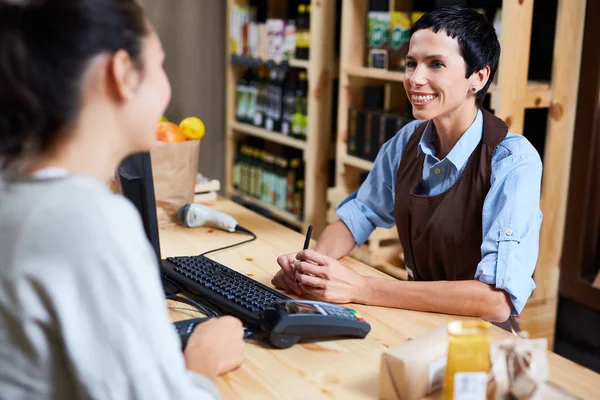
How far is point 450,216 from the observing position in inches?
63.7

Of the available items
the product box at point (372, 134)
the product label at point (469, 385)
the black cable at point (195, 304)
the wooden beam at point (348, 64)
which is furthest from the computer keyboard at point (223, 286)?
the wooden beam at point (348, 64)

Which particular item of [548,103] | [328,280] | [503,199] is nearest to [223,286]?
[328,280]

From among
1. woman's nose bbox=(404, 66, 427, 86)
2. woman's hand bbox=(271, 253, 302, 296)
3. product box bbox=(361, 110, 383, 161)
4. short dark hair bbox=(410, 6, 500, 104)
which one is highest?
short dark hair bbox=(410, 6, 500, 104)

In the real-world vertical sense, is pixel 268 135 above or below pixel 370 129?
below

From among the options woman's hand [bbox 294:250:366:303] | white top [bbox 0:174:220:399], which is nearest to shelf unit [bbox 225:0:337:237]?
woman's hand [bbox 294:250:366:303]

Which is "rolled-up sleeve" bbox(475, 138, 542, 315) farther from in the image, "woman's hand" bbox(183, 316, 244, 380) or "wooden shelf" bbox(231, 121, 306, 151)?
"wooden shelf" bbox(231, 121, 306, 151)

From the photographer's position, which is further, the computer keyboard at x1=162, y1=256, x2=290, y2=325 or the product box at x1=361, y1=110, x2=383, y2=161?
the product box at x1=361, y1=110, x2=383, y2=161

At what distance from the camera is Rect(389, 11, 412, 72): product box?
2730mm

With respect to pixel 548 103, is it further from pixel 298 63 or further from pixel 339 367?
pixel 339 367

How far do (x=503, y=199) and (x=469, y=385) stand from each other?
0.64m

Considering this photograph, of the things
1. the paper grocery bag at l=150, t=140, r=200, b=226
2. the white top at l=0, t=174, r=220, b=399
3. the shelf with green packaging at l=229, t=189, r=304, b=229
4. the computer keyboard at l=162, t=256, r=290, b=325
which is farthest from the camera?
the shelf with green packaging at l=229, t=189, r=304, b=229

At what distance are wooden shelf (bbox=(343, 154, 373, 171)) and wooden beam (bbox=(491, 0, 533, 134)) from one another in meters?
0.78

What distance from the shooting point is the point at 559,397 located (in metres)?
0.97

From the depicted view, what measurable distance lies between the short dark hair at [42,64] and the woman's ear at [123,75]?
0.02 metres
